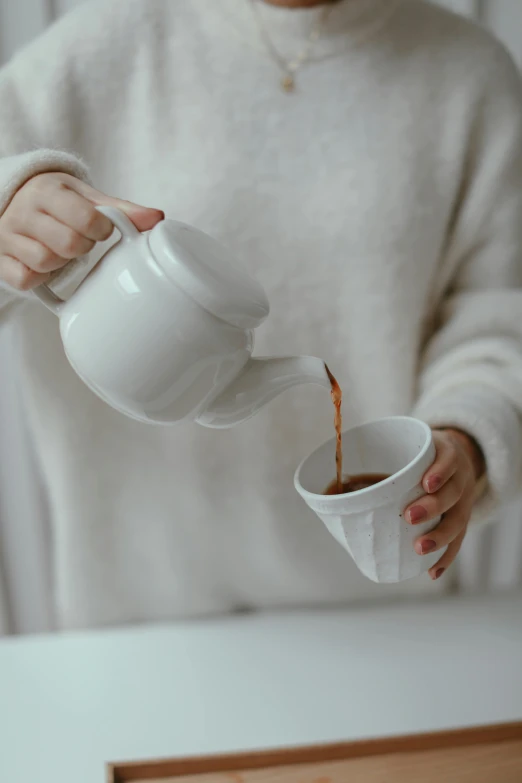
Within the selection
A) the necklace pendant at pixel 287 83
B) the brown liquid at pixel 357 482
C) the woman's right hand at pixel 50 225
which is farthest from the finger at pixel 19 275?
the necklace pendant at pixel 287 83

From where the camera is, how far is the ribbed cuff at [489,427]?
566 millimetres

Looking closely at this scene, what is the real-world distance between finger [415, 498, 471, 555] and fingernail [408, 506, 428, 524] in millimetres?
29

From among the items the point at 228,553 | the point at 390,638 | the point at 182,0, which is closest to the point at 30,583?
the point at 228,553

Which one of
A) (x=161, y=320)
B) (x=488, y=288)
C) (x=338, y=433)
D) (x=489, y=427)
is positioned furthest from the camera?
(x=488, y=288)

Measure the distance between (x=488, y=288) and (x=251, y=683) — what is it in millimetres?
446

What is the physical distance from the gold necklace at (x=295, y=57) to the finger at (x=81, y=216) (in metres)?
0.34

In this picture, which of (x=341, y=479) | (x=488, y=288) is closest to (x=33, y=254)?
(x=341, y=479)

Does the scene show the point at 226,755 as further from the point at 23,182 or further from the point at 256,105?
the point at 256,105

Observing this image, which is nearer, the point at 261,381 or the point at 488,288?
the point at 261,381

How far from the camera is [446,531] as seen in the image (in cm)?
48

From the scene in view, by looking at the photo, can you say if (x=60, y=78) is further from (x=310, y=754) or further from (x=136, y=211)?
(x=310, y=754)

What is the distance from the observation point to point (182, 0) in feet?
2.14

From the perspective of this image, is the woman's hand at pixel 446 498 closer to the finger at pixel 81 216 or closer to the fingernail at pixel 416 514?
the fingernail at pixel 416 514

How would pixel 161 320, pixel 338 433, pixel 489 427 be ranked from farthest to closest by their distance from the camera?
pixel 489 427 → pixel 338 433 → pixel 161 320
